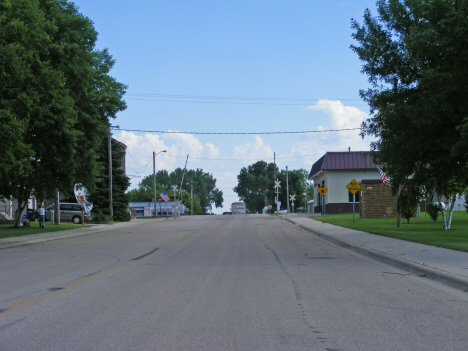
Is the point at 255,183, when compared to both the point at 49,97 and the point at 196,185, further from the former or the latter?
the point at 49,97

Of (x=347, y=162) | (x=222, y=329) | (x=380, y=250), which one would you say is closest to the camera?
(x=222, y=329)

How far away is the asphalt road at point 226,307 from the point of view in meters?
5.66

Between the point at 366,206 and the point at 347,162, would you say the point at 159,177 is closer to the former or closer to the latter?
the point at 347,162

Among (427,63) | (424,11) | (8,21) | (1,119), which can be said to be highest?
(8,21)

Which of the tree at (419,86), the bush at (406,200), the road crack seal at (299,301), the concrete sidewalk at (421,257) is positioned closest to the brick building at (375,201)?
the bush at (406,200)

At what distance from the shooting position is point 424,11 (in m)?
15.2

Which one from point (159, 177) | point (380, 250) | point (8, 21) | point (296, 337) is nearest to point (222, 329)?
point (296, 337)

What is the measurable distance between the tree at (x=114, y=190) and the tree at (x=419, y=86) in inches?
1205

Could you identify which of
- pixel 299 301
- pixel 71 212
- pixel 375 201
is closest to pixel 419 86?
pixel 299 301

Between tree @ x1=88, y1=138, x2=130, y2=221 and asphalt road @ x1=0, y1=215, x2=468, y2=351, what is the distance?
106 feet

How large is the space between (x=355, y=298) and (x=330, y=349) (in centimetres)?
297

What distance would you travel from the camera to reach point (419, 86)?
53.1 ft

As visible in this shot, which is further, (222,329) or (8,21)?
(8,21)

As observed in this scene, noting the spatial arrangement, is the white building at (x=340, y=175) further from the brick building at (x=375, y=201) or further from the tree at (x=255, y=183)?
the tree at (x=255, y=183)
